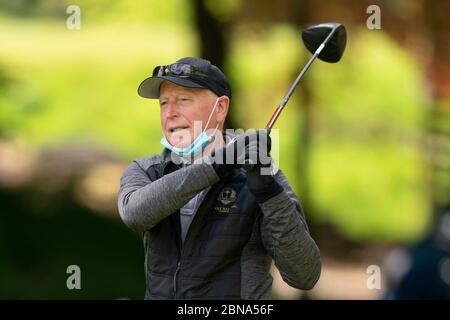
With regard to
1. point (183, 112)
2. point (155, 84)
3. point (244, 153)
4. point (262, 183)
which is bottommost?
point (262, 183)

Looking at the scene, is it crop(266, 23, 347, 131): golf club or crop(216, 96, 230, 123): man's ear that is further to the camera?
crop(266, 23, 347, 131): golf club

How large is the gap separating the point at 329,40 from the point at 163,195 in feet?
3.38

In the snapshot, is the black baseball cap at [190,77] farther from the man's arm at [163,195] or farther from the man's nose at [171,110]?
the man's arm at [163,195]

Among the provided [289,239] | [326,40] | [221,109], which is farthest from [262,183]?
[326,40]

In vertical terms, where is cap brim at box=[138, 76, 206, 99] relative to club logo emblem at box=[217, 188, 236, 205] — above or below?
above

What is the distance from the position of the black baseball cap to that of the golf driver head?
466mm

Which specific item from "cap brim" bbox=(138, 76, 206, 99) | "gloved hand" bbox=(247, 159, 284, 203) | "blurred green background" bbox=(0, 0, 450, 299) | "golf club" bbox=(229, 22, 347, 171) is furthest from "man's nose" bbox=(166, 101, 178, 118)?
"blurred green background" bbox=(0, 0, 450, 299)

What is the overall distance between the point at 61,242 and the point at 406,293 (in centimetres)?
457

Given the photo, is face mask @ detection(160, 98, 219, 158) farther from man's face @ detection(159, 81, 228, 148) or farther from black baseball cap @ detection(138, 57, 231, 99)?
black baseball cap @ detection(138, 57, 231, 99)

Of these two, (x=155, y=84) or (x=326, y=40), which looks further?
(x=326, y=40)

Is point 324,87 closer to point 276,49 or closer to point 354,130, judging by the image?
point 276,49

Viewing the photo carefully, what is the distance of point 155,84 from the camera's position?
339cm

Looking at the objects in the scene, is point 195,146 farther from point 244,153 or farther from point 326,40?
point 326,40

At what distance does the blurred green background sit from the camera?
9.70 m
